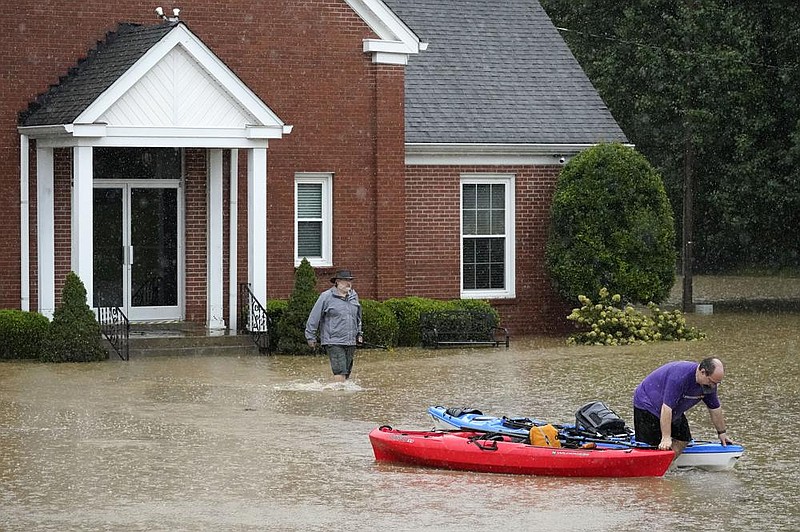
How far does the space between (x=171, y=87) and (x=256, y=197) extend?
2.35 meters

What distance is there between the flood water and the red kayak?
120 millimetres

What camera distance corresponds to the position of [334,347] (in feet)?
69.4

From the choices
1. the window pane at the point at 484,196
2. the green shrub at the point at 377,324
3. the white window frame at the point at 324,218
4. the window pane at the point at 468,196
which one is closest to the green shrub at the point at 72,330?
the green shrub at the point at 377,324

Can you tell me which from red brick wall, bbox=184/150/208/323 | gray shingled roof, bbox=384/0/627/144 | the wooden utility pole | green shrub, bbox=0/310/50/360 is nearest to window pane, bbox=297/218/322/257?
red brick wall, bbox=184/150/208/323

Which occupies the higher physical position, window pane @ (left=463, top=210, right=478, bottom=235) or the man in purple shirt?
window pane @ (left=463, top=210, right=478, bottom=235)

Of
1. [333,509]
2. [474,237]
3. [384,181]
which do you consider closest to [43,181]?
[384,181]

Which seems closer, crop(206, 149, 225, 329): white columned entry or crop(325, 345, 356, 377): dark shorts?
crop(325, 345, 356, 377): dark shorts

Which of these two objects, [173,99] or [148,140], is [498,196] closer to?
[173,99]

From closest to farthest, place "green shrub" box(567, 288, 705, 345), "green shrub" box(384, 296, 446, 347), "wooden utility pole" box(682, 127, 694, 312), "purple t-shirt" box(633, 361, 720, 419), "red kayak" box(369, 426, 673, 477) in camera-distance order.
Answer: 1. "red kayak" box(369, 426, 673, 477)
2. "purple t-shirt" box(633, 361, 720, 419)
3. "green shrub" box(384, 296, 446, 347)
4. "green shrub" box(567, 288, 705, 345)
5. "wooden utility pole" box(682, 127, 694, 312)

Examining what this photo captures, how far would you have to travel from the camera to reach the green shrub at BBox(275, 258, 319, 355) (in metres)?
25.3

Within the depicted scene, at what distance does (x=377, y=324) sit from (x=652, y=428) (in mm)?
11943

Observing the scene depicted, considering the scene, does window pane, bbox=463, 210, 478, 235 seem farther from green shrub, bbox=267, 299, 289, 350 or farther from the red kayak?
the red kayak

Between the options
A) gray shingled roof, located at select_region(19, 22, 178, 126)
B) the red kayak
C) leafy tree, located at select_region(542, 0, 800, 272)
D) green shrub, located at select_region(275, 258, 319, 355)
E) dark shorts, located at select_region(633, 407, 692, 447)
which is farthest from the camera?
leafy tree, located at select_region(542, 0, 800, 272)

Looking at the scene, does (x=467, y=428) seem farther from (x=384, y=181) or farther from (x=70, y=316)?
(x=384, y=181)
